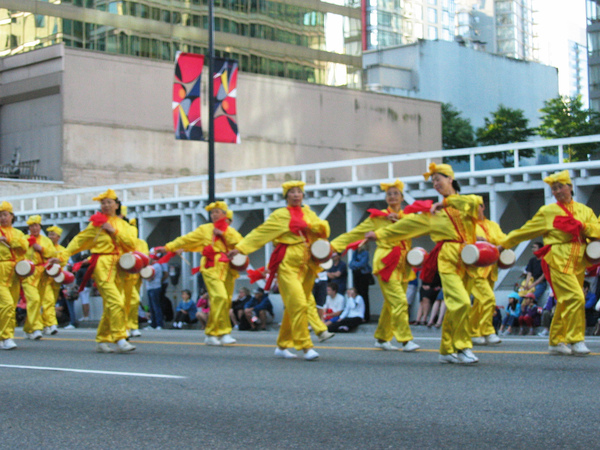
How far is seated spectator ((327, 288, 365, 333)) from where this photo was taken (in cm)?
1780

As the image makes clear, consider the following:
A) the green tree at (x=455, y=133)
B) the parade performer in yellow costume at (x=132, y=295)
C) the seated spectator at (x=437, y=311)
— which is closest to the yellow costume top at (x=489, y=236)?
the seated spectator at (x=437, y=311)

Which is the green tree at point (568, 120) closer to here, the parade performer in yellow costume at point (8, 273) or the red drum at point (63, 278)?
the red drum at point (63, 278)

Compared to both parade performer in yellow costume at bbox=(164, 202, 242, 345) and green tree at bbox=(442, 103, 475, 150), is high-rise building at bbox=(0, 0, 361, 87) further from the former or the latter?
parade performer in yellow costume at bbox=(164, 202, 242, 345)

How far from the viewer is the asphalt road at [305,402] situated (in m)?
6.01

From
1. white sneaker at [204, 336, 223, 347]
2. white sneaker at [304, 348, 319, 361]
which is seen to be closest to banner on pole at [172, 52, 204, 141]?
white sneaker at [204, 336, 223, 347]

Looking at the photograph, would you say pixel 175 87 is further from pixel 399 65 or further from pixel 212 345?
A: pixel 399 65

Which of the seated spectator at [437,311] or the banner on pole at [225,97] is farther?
the banner on pole at [225,97]

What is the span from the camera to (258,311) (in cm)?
1961

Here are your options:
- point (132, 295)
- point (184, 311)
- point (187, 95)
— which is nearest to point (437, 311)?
point (132, 295)

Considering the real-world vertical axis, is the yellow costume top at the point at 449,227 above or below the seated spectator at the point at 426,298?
above

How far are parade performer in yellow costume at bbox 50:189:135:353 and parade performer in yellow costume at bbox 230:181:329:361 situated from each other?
2050 mm

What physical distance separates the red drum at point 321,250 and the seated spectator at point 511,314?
635cm

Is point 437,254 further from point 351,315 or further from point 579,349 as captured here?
point 351,315

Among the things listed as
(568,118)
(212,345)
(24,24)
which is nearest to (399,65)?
(568,118)
